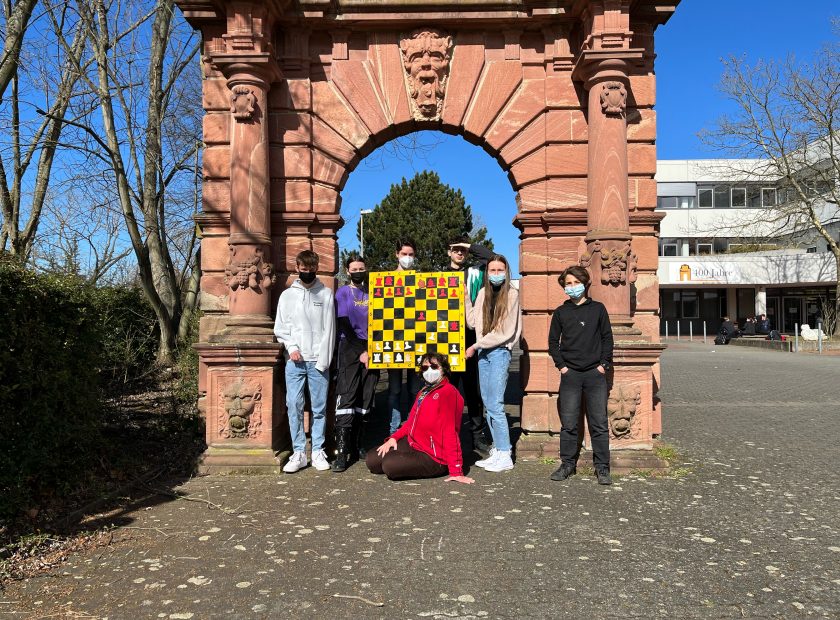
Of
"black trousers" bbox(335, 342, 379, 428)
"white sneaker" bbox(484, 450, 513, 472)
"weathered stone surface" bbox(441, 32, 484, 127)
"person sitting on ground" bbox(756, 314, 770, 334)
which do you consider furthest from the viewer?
"person sitting on ground" bbox(756, 314, 770, 334)

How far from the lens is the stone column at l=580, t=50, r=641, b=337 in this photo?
641 cm

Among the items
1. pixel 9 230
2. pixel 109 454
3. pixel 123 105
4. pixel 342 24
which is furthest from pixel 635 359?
pixel 123 105

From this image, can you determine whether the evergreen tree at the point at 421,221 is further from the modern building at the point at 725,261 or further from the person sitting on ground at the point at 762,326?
the person sitting on ground at the point at 762,326

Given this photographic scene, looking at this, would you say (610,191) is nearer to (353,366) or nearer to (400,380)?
(400,380)

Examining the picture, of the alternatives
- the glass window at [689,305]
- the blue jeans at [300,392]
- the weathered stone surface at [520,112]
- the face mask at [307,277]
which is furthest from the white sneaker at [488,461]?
the glass window at [689,305]

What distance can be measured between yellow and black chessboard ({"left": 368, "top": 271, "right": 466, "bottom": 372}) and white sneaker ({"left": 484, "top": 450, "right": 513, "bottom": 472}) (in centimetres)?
97

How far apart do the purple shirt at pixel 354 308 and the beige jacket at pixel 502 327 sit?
3.96ft

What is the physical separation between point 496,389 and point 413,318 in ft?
3.80

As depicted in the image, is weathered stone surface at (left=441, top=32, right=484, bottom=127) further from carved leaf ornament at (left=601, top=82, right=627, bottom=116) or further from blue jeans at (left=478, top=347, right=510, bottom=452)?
blue jeans at (left=478, top=347, right=510, bottom=452)

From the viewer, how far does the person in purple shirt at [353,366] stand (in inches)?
250

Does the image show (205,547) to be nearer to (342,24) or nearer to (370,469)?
(370,469)

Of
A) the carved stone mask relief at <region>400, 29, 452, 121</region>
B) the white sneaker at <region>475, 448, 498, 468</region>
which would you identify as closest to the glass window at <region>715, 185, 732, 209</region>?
the carved stone mask relief at <region>400, 29, 452, 121</region>

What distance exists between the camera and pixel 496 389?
20.3 feet

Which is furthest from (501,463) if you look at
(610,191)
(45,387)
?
(45,387)
